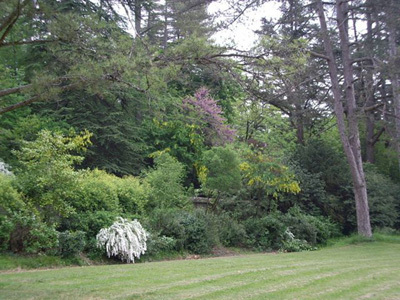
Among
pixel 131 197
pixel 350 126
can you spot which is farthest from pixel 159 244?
pixel 350 126

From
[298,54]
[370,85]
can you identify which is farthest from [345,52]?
[298,54]

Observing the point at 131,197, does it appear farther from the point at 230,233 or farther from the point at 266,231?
the point at 266,231

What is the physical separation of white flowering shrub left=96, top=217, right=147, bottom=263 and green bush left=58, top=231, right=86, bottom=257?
21.3 inches

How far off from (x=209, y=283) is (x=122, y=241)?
3709mm

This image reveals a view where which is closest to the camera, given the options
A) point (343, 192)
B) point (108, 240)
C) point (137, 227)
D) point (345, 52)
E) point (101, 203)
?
point (108, 240)

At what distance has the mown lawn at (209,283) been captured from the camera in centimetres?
580

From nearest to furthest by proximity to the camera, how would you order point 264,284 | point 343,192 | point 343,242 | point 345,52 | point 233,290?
point 233,290 < point 264,284 < point 343,242 < point 345,52 < point 343,192

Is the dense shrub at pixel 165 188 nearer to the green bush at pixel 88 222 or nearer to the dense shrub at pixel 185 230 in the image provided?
the dense shrub at pixel 185 230

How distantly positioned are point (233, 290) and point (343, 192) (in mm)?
15041

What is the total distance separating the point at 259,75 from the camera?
6.80 meters

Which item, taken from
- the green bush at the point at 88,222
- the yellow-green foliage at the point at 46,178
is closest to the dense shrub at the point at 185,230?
the green bush at the point at 88,222

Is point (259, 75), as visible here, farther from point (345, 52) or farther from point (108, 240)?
point (345, 52)

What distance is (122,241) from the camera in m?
9.70

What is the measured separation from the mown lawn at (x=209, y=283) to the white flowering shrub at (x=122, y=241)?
1.47m
